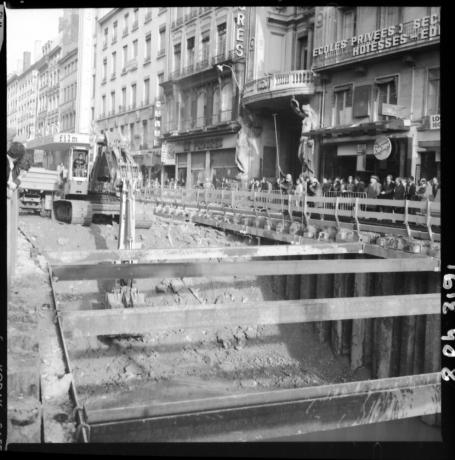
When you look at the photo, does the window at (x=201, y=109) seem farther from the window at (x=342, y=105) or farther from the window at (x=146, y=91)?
the window at (x=342, y=105)

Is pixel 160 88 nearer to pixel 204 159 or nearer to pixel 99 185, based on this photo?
pixel 204 159

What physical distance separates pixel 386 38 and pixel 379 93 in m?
1.03

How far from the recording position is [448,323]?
429 cm

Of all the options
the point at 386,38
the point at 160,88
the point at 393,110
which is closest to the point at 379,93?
the point at 393,110

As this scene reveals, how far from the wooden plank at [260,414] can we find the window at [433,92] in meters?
6.56

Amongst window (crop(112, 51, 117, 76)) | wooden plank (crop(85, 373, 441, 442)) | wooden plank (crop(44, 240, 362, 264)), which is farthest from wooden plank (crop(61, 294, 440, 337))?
window (crop(112, 51, 117, 76))

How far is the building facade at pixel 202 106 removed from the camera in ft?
24.8

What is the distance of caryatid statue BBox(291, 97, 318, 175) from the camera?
838 cm

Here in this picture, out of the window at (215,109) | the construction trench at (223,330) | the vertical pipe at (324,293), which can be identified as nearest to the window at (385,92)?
the construction trench at (223,330)

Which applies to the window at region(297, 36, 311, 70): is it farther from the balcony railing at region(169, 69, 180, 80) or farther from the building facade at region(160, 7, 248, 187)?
the balcony railing at region(169, 69, 180, 80)

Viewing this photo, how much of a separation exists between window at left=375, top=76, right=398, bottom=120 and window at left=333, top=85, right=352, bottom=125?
53 centimetres

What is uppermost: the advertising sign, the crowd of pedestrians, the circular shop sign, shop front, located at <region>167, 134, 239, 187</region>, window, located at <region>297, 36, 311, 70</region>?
window, located at <region>297, 36, 311, 70</region>
